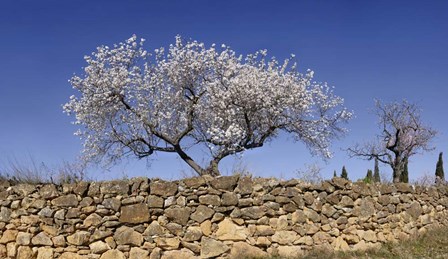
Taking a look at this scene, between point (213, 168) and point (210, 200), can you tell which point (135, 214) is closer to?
point (210, 200)

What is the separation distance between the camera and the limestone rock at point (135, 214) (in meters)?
10.5

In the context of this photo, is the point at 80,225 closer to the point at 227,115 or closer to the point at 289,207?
the point at 289,207

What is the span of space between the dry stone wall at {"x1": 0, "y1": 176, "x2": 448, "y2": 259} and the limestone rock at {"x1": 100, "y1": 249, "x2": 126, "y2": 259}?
2cm

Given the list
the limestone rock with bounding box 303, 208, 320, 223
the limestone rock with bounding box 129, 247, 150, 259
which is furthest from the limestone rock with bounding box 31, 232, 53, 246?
the limestone rock with bounding box 303, 208, 320, 223

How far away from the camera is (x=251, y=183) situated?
11.1 m

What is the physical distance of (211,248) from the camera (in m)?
10.6

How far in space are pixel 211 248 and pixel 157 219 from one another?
1.27 meters

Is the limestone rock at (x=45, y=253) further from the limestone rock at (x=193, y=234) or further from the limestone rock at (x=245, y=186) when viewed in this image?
the limestone rock at (x=245, y=186)

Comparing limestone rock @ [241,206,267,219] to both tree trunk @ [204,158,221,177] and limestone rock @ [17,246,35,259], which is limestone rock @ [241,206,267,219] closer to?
limestone rock @ [17,246,35,259]

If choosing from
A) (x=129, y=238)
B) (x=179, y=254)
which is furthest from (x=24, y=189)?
(x=179, y=254)

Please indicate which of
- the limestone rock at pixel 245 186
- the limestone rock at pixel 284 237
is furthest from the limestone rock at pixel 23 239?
the limestone rock at pixel 284 237

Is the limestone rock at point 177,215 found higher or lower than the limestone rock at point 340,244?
higher

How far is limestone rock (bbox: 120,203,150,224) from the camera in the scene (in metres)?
10.5

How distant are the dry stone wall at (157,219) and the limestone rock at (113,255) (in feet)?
0.07
